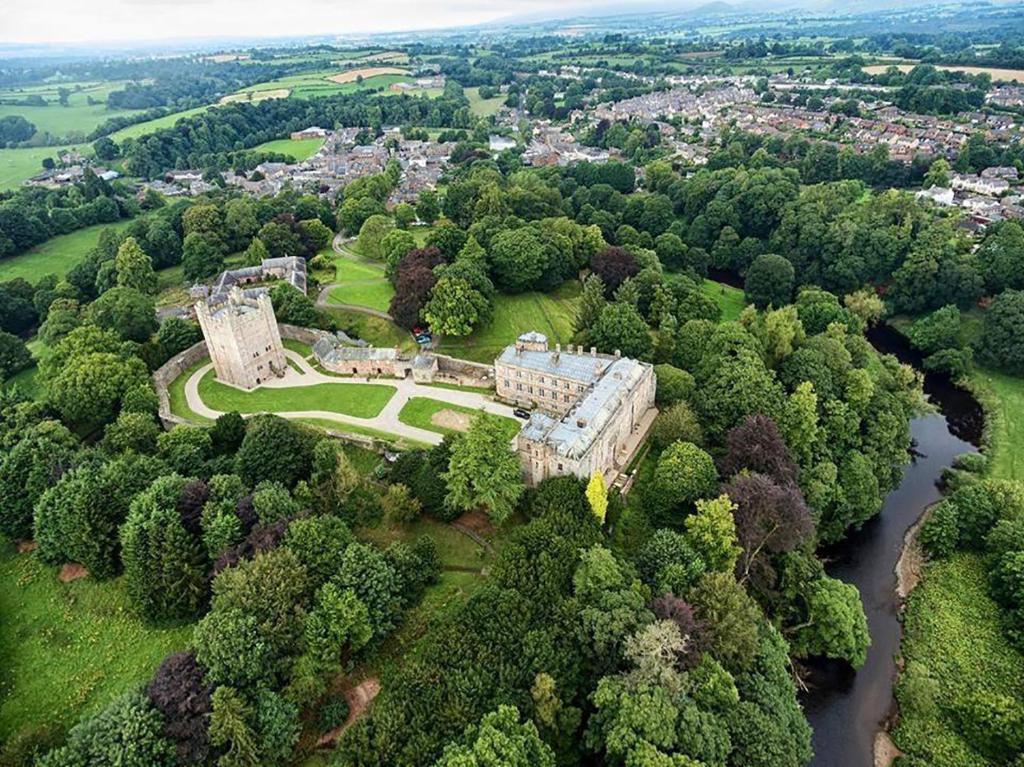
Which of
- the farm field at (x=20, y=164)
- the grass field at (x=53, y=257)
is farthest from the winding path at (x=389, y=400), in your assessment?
the farm field at (x=20, y=164)

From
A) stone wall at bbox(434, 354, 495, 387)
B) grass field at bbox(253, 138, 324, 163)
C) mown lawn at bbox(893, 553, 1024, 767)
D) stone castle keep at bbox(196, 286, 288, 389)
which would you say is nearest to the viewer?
mown lawn at bbox(893, 553, 1024, 767)

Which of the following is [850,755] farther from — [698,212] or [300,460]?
[698,212]

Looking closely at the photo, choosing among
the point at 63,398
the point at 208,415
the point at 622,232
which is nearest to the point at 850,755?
the point at 208,415

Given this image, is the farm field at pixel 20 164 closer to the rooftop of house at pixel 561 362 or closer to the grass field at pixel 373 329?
the grass field at pixel 373 329

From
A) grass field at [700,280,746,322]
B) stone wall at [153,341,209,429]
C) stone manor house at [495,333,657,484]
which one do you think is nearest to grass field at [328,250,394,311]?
stone wall at [153,341,209,429]

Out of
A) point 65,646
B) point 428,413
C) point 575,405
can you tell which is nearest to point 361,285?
point 428,413

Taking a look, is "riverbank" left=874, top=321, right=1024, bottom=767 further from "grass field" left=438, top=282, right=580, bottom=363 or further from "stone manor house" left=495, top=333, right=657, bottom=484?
"grass field" left=438, top=282, right=580, bottom=363

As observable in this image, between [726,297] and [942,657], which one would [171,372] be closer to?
[942,657]
